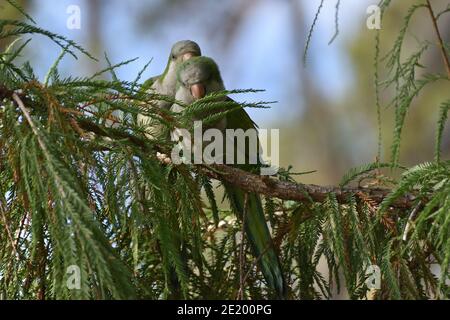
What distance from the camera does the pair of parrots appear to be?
204cm

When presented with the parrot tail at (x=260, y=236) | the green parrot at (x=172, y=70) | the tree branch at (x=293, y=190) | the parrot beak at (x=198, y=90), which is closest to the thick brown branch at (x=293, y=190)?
the tree branch at (x=293, y=190)

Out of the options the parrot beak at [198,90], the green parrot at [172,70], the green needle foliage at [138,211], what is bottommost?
the green needle foliage at [138,211]

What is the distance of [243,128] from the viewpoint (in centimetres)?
270

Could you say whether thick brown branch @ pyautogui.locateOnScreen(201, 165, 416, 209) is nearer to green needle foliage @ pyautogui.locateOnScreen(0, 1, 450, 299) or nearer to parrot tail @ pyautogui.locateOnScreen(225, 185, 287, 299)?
green needle foliage @ pyautogui.locateOnScreen(0, 1, 450, 299)

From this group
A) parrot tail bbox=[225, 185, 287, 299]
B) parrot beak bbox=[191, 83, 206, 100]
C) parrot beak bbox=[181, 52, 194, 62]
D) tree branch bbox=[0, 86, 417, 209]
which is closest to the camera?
tree branch bbox=[0, 86, 417, 209]

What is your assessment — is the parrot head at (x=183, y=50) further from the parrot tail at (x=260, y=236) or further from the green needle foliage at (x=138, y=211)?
the green needle foliage at (x=138, y=211)

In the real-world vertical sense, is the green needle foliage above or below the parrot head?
below

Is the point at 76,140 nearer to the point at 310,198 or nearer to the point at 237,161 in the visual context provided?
the point at 310,198

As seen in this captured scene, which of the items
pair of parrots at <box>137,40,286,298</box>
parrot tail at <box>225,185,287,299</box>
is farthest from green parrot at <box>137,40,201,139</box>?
parrot tail at <box>225,185,287,299</box>

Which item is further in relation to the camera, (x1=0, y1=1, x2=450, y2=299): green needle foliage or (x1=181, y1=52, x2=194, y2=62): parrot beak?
(x1=181, y1=52, x2=194, y2=62): parrot beak

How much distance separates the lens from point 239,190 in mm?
2158

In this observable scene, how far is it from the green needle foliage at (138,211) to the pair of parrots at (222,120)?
0.04 meters

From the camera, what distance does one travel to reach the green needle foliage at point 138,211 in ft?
4.33

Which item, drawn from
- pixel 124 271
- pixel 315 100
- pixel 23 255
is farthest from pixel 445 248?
pixel 315 100
